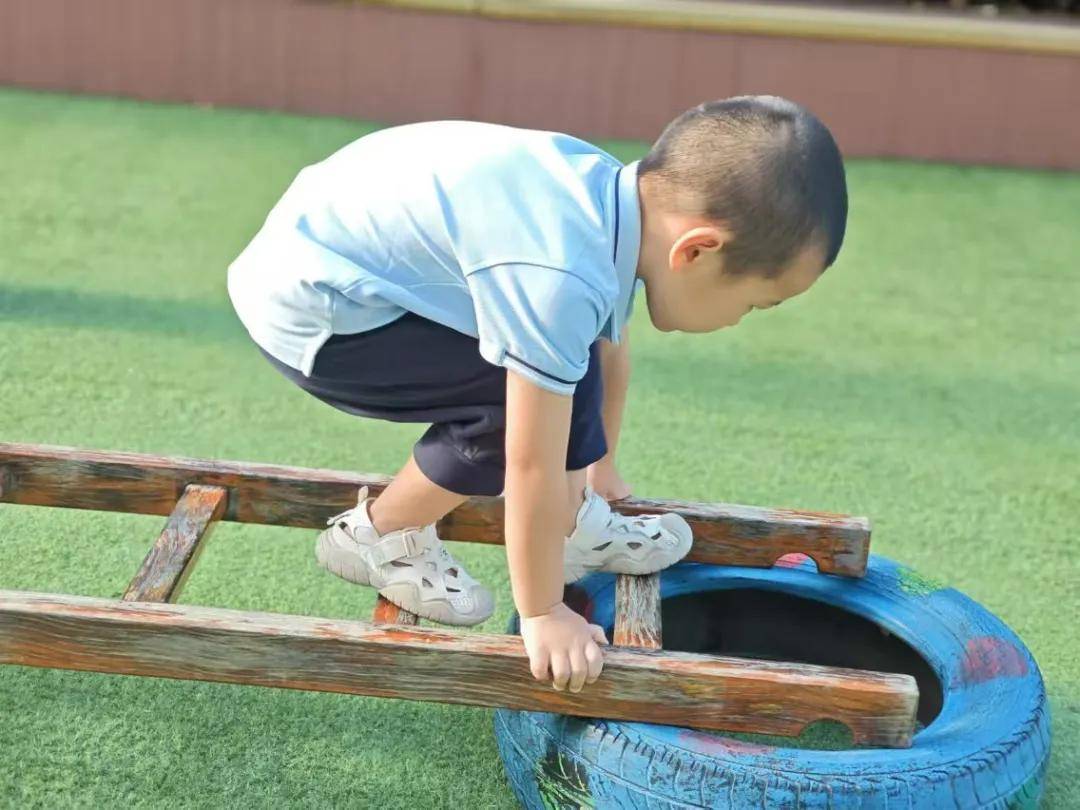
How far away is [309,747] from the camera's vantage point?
72.4 inches

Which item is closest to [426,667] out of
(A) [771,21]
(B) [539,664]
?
(B) [539,664]

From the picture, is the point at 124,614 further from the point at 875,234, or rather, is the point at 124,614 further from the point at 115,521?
the point at 875,234

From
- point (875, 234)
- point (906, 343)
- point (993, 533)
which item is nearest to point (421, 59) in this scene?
point (875, 234)

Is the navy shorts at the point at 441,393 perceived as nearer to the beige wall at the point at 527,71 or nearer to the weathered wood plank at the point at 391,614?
the weathered wood plank at the point at 391,614

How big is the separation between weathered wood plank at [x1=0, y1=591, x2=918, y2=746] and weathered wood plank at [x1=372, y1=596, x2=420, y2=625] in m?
0.20

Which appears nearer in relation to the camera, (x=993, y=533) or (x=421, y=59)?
(x=993, y=533)

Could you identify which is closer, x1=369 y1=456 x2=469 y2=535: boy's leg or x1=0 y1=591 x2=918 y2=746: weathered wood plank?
x1=0 y1=591 x2=918 y2=746: weathered wood plank

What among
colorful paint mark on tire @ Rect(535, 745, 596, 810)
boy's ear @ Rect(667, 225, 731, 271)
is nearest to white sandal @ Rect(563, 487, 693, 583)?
colorful paint mark on tire @ Rect(535, 745, 596, 810)

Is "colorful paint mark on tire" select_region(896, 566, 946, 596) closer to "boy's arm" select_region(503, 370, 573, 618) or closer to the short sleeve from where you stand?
"boy's arm" select_region(503, 370, 573, 618)

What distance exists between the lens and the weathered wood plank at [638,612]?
1.74 metres

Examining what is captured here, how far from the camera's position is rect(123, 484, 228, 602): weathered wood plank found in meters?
1.77

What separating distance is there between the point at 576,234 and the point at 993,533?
1.36 metres

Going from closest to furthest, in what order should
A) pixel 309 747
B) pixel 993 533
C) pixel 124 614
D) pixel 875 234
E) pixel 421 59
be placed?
pixel 124 614
pixel 309 747
pixel 993 533
pixel 875 234
pixel 421 59

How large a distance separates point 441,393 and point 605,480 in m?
0.41
